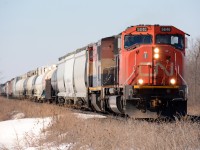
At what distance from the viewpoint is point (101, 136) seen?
32.7 feet

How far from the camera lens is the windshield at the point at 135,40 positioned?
15.2m

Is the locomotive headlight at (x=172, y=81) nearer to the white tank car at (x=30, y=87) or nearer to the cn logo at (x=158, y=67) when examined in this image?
the cn logo at (x=158, y=67)

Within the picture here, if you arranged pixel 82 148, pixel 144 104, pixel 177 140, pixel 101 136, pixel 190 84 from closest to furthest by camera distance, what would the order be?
pixel 177 140 < pixel 82 148 < pixel 101 136 < pixel 144 104 < pixel 190 84

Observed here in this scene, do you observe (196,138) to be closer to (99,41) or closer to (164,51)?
(164,51)

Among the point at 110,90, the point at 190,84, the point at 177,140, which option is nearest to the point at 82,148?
the point at 177,140

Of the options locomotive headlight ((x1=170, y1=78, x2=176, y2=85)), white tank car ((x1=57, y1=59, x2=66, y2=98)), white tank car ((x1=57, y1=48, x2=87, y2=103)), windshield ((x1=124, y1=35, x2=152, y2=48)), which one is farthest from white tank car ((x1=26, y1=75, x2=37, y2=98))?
locomotive headlight ((x1=170, y1=78, x2=176, y2=85))

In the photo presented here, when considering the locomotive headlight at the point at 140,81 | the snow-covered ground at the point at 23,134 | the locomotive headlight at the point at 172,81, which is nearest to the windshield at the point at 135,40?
the locomotive headlight at the point at 140,81

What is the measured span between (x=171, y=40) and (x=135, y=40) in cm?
130

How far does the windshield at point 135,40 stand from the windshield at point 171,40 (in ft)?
1.17

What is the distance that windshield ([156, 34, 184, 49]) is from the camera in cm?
1521

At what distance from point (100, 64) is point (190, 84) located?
111 ft

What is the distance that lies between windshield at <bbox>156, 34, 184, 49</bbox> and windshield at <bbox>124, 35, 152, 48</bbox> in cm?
36

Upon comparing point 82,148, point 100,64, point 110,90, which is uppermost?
point 100,64

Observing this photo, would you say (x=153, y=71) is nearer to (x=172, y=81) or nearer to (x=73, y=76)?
(x=172, y=81)
